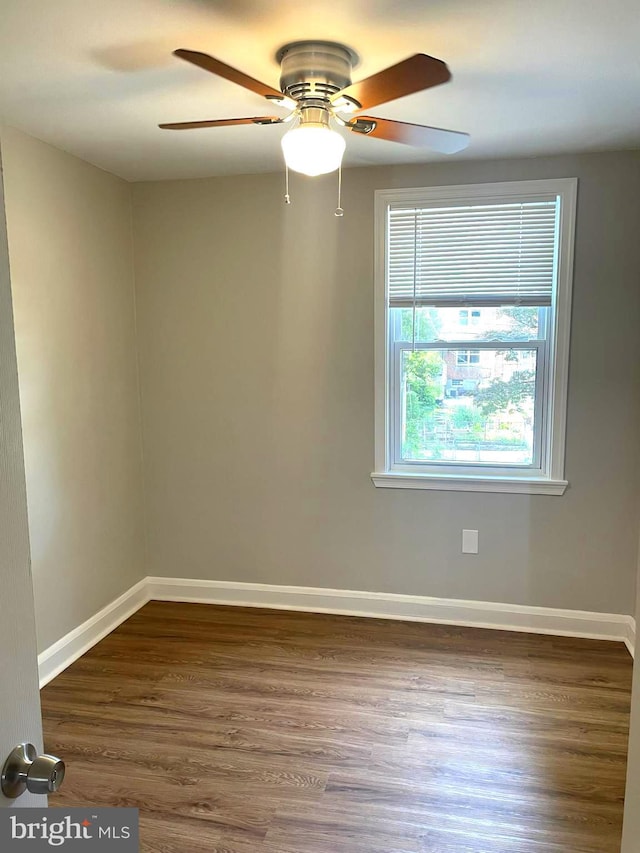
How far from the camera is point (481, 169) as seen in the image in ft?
10.3

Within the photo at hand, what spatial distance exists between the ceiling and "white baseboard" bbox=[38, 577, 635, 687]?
235 centimetres

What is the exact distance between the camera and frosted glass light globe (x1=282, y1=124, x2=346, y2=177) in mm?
1861

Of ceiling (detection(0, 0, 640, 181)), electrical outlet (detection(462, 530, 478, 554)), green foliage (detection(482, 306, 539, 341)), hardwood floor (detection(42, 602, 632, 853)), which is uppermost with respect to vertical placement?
ceiling (detection(0, 0, 640, 181))

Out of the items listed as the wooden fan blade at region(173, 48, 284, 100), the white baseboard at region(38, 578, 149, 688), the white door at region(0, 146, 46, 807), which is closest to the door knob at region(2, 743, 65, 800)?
the white door at region(0, 146, 46, 807)

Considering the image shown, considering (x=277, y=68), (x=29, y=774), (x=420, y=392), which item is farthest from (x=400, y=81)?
(x=420, y=392)

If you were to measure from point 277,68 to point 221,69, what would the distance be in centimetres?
52

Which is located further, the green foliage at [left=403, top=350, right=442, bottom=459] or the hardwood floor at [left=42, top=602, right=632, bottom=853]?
the green foliage at [left=403, top=350, right=442, bottom=459]

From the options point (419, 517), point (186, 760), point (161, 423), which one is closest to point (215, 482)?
point (161, 423)

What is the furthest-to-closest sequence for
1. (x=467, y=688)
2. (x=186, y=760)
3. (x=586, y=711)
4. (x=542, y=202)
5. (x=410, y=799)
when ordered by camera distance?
(x=542, y=202), (x=467, y=688), (x=586, y=711), (x=186, y=760), (x=410, y=799)

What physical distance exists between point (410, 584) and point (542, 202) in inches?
84.1

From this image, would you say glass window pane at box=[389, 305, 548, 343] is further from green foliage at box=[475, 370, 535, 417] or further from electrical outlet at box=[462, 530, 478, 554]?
electrical outlet at box=[462, 530, 478, 554]

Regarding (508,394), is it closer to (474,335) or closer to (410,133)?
(474,335)

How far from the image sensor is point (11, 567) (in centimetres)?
87

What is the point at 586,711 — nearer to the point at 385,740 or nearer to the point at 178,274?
the point at 385,740
